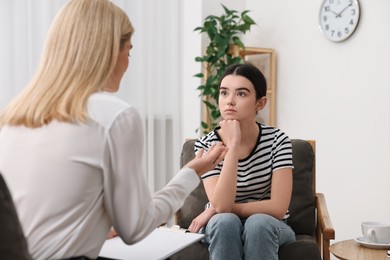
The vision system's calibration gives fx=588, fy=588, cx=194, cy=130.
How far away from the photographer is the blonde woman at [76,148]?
46.1 inches

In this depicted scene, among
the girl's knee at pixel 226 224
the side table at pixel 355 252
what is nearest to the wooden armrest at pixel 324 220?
the side table at pixel 355 252

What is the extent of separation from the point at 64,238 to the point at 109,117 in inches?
10.2

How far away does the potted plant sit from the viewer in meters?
4.02

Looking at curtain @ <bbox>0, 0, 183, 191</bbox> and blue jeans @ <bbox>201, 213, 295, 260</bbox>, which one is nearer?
blue jeans @ <bbox>201, 213, 295, 260</bbox>

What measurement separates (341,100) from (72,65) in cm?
264

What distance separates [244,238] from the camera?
1.98 m

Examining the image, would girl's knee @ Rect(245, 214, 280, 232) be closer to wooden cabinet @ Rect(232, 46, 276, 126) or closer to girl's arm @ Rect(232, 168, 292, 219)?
girl's arm @ Rect(232, 168, 292, 219)

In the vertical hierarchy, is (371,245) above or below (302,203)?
below

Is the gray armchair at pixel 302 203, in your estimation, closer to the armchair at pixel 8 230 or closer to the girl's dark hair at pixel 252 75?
the girl's dark hair at pixel 252 75

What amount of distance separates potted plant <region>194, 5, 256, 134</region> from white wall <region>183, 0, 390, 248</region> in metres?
0.21

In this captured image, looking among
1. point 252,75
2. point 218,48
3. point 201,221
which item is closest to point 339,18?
point 218,48

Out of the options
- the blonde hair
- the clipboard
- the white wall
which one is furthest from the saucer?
the blonde hair

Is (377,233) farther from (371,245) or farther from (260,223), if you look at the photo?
(260,223)

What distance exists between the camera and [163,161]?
425cm
